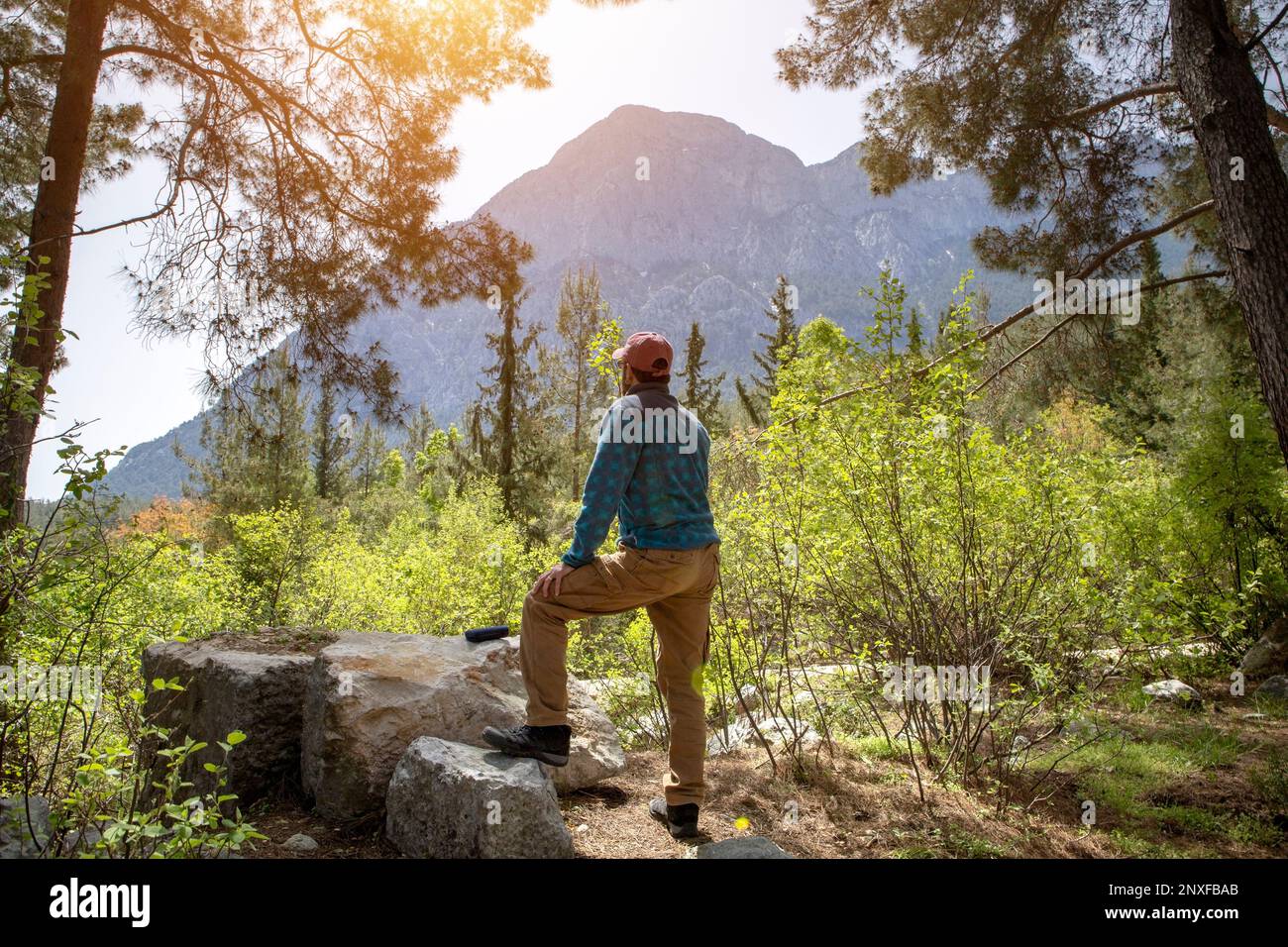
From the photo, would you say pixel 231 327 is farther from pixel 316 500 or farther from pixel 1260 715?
pixel 316 500

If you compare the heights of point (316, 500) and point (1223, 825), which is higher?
point (316, 500)

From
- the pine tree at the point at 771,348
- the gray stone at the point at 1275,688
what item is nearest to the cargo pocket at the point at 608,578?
the gray stone at the point at 1275,688

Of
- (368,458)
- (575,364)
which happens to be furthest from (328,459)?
(575,364)

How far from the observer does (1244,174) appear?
→ 4.58 meters

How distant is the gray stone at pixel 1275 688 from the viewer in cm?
705

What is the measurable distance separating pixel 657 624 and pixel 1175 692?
698cm

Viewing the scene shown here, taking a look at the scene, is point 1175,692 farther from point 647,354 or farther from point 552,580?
point 552,580

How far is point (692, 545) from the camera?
298 centimetres

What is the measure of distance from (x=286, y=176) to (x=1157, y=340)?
23.0m

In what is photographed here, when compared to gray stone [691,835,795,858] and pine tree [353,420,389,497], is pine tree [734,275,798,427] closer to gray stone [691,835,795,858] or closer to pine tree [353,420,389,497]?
pine tree [353,420,389,497]

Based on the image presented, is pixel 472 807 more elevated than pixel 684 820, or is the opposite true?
pixel 472 807

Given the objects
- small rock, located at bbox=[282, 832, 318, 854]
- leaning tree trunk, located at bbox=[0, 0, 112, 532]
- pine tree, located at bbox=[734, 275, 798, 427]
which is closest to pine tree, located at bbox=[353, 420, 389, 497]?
pine tree, located at bbox=[734, 275, 798, 427]

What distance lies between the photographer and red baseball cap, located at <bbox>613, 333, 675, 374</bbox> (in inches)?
126
